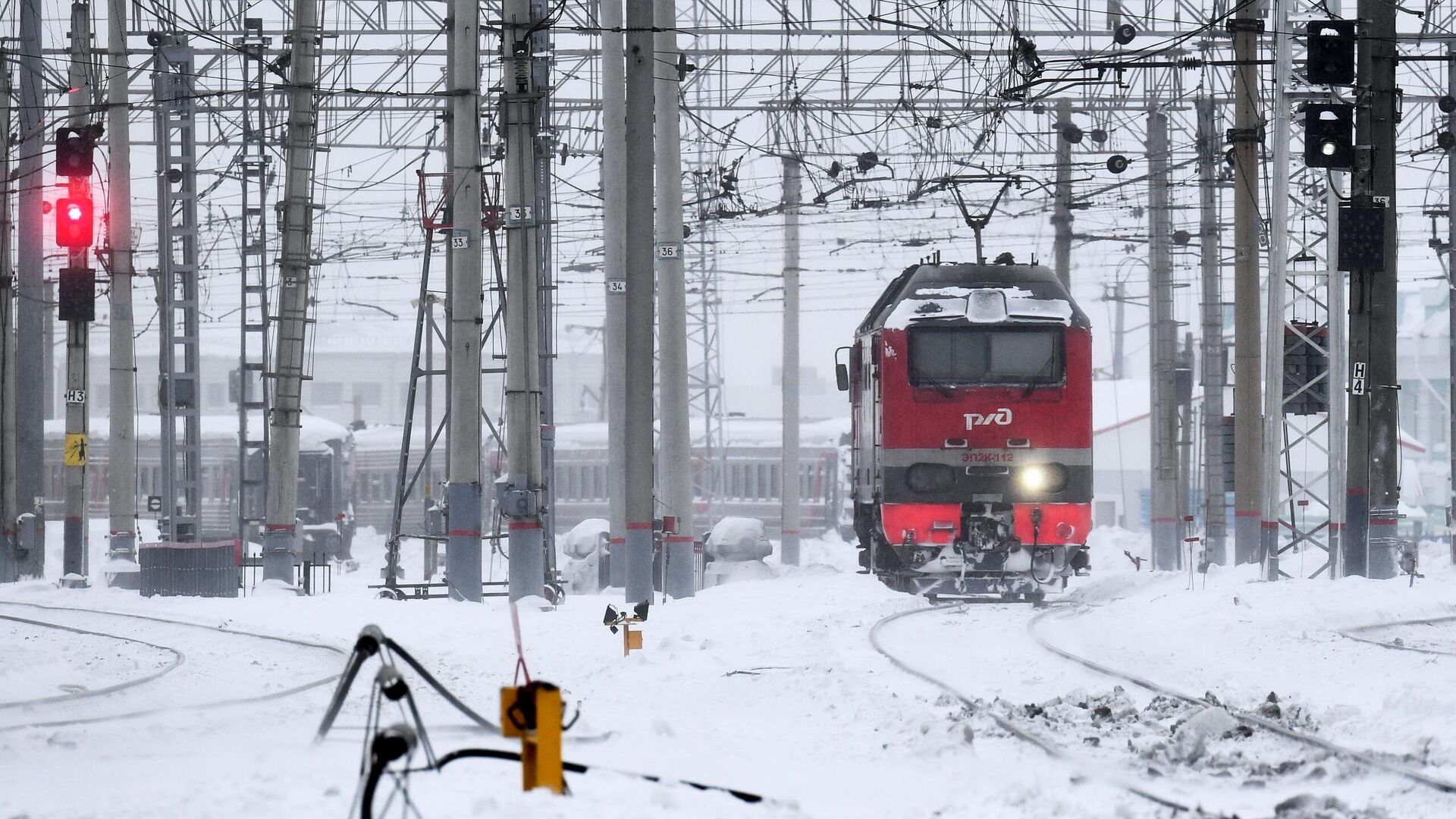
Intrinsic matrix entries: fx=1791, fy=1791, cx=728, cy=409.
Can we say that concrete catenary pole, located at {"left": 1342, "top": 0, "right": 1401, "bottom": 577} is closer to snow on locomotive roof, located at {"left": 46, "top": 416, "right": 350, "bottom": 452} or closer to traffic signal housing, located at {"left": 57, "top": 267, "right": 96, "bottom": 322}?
traffic signal housing, located at {"left": 57, "top": 267, "right": 96, "bottom": 322}

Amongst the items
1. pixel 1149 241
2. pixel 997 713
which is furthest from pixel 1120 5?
pixel 997 713

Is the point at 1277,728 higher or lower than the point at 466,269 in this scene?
lower

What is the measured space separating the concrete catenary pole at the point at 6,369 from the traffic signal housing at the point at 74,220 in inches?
203

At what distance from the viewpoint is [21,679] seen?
13.9m

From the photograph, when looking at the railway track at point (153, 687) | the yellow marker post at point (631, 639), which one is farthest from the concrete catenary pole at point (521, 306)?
the yellow marker post at point (631, 639)

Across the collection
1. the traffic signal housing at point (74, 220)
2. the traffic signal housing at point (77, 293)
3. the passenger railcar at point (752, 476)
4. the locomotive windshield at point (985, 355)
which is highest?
the traffic signal housing at point (74, 220)

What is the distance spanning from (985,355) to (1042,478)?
1.62 metres

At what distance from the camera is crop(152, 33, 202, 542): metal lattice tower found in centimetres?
2828

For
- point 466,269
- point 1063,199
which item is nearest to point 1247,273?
point 1063,199

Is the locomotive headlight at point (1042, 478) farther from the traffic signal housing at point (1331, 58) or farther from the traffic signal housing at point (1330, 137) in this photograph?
the traffic signal housing at point (1331, 58)

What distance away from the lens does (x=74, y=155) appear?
2488 cm

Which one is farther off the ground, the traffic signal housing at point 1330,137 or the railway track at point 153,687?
the traffic signal housing at point 1330,137

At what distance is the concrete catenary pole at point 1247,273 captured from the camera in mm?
26156

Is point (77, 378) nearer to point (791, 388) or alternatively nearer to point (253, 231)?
point (253, 231)
